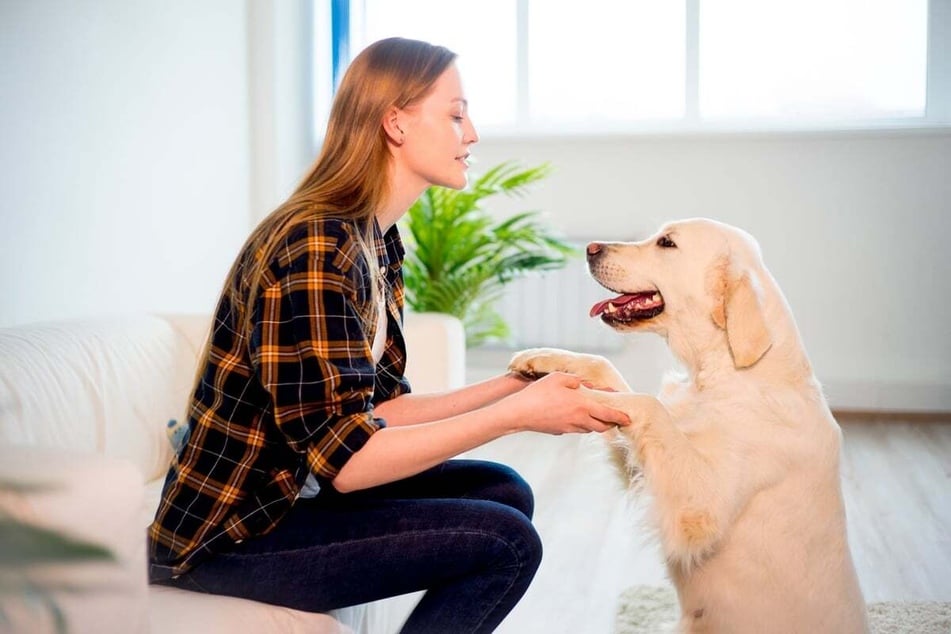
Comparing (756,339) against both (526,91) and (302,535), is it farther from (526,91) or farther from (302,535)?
(526,91)

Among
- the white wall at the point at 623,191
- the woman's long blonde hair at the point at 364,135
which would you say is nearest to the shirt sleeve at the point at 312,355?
the woman's long blonde hair at the point at 364,135

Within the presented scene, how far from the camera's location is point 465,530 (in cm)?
137

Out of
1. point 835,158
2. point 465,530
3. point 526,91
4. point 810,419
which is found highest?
point 526,91

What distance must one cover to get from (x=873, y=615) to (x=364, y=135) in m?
1.64

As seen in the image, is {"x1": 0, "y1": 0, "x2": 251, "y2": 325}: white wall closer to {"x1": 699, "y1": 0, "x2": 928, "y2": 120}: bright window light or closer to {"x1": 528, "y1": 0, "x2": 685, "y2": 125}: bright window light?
{"x1": 528, "y1": 0, "x2": 685, "y2": 125}: bright window light

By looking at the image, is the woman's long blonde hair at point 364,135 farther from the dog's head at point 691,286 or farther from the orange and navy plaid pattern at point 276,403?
the dog's head at point 691,286

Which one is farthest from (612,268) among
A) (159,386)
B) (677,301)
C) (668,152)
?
(668,152)

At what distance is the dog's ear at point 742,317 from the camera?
60.4 inches

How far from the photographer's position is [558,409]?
1378mm

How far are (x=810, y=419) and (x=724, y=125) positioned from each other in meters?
3.17

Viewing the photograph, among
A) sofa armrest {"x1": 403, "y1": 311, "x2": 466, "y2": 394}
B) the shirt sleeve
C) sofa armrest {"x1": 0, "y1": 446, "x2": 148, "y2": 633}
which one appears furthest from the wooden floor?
sofa armrest {"x1": 0, "y1": 446, "x2": 148, "y2": 633}

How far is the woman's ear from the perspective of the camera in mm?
1529

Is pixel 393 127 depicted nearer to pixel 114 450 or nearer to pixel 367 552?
pixel 367 552

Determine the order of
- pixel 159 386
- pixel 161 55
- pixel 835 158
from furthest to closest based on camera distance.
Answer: pixel 835 158 < pixel 161 55 < pixel 159 386
